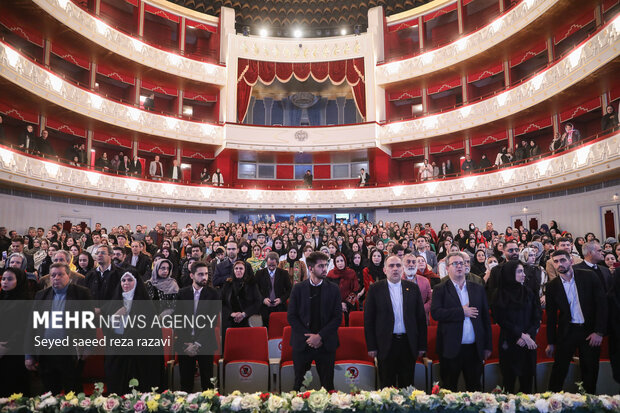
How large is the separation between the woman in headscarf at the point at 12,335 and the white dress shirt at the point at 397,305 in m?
3.06

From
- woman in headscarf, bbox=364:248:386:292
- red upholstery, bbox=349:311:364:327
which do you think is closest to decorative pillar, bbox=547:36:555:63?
woman in headscarf, bbox=364:248:386:292

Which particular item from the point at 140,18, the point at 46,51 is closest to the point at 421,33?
the point at 140,18

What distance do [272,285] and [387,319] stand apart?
2.13 metres

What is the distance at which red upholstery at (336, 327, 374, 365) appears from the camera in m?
3.76

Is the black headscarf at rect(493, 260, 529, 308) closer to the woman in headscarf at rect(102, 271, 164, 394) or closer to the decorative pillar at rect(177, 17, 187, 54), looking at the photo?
the woman in headscarf at rect(102, 271, 164, 394)

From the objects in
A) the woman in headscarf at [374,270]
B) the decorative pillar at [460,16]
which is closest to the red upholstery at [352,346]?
the woman in headscarf at [374,270]

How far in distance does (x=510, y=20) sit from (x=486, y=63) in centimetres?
223

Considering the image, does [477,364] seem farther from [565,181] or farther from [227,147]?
[227,147]

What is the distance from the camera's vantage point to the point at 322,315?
3.31m

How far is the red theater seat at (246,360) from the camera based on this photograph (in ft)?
11.8

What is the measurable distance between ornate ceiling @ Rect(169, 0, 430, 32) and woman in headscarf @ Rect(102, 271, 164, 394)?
17.6 meters

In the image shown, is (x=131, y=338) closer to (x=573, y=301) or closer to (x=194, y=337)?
(x=194, y=337)

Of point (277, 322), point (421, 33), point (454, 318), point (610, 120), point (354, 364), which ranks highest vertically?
point (421, 33)

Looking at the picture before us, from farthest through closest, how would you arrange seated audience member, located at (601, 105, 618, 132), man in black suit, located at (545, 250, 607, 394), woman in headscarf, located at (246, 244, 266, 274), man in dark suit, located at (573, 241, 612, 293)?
seated audience member, located at (601, 105, 618, 132) < woman in headscarf, located at (246, 244, 266, 274) < man in dark suit, located at (573, 241, 612, 293) < man in black suit, located at (545, 250, 607, 394)
